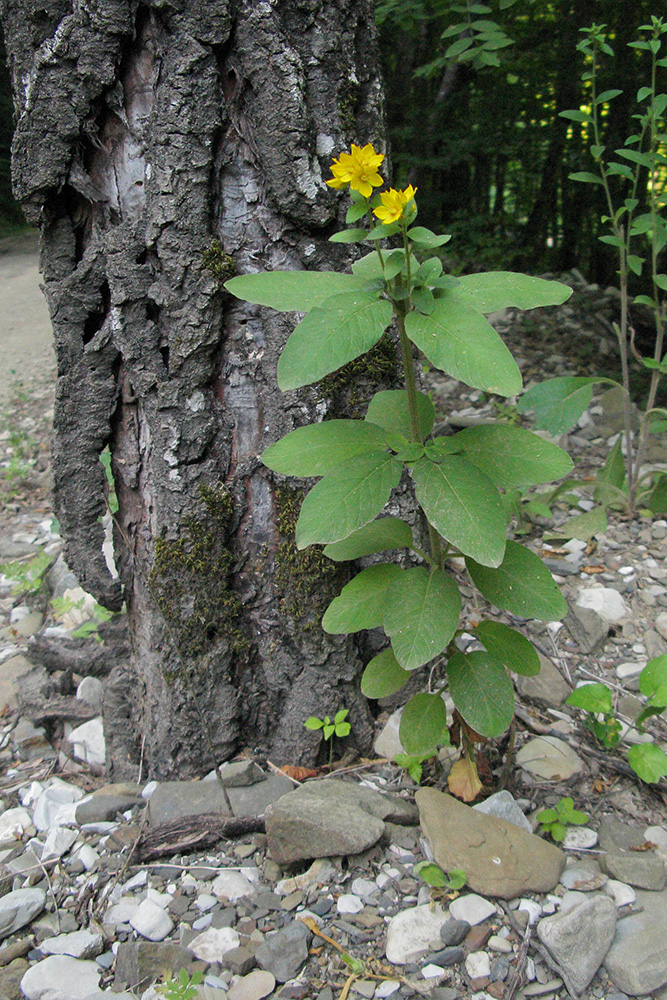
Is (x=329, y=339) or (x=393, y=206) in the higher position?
(x=393, y=206)

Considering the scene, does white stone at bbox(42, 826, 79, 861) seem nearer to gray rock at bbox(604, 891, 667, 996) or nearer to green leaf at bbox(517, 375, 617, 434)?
gray rock at bbox(604, 891, 667, 996)

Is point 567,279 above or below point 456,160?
below

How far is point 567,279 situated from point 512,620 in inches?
168

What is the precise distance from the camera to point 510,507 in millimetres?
2859

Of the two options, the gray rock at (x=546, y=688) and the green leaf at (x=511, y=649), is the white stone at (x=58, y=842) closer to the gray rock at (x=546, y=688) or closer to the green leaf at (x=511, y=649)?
the green leaf at (x=511, y=649)

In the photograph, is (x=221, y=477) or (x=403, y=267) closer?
(x=403, y=267)

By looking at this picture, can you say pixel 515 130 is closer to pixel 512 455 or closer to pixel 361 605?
pixel 512 455

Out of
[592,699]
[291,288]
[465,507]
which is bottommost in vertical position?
[592,699]

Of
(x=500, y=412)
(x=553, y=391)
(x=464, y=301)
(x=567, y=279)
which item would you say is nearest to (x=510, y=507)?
(x=553, y=391)

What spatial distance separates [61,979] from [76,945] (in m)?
0.08

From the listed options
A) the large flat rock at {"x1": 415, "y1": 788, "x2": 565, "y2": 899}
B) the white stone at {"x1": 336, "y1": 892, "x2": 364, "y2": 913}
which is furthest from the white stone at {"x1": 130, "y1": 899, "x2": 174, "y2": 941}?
the large flat rock at {"x1": 415, "y1": 788, "x2": 565, "y2": 899}

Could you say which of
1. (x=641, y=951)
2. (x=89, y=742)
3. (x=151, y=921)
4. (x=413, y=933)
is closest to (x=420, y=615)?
(x=413, y=933)

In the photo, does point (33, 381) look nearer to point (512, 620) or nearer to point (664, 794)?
point (512, 620)

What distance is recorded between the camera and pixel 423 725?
1602 mm
